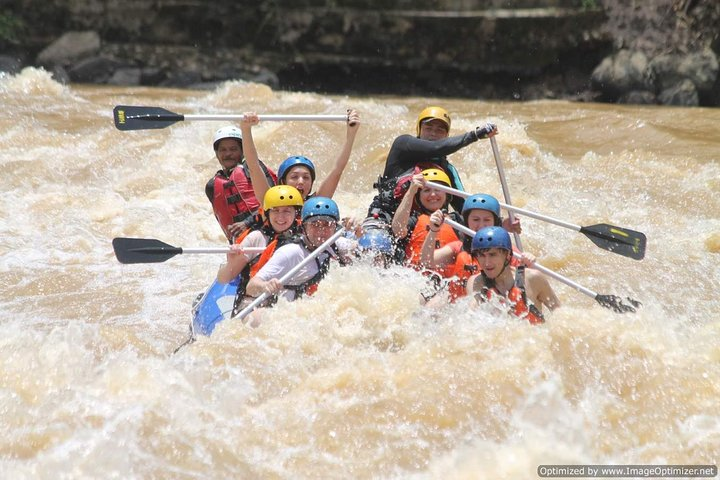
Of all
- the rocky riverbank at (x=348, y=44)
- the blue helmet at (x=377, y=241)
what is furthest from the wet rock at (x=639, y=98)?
the blue helmet at (x=377, y=241)

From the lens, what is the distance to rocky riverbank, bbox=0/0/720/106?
1411cm

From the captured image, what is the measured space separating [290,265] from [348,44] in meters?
11.2

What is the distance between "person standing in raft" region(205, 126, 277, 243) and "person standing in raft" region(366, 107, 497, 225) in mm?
764

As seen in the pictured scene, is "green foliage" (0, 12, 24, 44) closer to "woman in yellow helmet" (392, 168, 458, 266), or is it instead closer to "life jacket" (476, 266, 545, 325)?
"woman in yellow helmet" (392, 168, 458, 266)

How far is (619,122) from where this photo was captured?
1016 centimetres

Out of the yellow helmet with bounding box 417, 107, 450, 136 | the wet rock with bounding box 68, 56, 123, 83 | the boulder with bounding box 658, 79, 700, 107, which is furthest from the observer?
the wet rock with bounding box 68, 56, 123, 83

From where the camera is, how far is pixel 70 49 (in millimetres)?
15133

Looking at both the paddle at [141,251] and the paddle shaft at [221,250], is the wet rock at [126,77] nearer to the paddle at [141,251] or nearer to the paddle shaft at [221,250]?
the paddle at [141,251]

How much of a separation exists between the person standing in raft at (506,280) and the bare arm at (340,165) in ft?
3.80

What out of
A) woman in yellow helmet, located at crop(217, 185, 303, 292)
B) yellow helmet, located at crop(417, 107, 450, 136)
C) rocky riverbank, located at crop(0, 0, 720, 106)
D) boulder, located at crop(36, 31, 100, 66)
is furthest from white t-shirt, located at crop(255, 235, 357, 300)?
boulder, located at crop(36, 31, 100, 66)

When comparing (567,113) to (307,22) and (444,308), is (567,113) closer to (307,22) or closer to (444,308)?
(307,22)

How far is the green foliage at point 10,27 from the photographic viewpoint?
14.9 meters

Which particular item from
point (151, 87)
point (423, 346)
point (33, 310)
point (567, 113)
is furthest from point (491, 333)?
point (151, 87)

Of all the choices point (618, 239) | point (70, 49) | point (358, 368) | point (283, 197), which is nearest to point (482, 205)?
point (618, 239)
